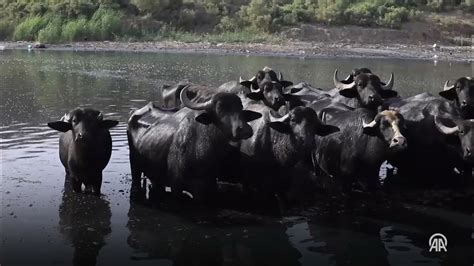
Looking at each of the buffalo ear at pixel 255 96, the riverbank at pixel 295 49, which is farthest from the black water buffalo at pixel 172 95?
the riverbank at pixel 295 49

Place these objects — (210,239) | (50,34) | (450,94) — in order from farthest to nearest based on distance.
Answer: (50,34) < (450,94) < (210,239)

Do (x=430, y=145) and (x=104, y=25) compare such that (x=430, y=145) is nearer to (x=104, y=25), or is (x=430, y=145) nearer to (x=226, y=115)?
(x=226, y=115)

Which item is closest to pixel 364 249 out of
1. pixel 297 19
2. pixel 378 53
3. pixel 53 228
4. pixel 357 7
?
pixel 53 228

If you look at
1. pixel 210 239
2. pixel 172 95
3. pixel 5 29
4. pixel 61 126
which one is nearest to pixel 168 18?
pixel 5 29

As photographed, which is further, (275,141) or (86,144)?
(275,141)

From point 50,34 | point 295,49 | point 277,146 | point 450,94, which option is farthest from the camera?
point 50,34

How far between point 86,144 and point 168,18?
1614 inches

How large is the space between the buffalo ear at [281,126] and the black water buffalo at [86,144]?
1890mm

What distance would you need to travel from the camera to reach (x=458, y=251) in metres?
6.55

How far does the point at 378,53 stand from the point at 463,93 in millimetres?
28667

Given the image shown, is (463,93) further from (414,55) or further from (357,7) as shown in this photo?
(357,7)

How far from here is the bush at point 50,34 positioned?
4216cm

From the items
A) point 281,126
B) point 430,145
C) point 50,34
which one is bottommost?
point 50,34

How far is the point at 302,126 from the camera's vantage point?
24.1ft
